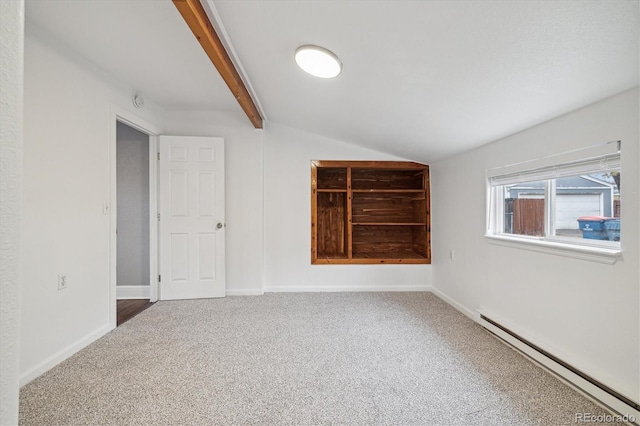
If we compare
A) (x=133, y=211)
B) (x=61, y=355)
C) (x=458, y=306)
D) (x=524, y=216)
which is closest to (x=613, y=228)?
(x=524, y=216)

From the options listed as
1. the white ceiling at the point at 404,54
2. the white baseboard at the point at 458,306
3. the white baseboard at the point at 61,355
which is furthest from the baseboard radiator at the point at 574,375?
the white baseboard at the point at 61,355

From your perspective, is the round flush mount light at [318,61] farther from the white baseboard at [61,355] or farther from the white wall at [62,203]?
the white baseboard at [61,355]

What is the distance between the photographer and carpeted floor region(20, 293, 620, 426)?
134 cm

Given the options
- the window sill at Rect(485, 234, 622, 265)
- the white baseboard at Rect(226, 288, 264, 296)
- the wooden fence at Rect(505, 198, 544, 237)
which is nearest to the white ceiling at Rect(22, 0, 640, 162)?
the wooden fence at Rect(505, 198, 544, 237)

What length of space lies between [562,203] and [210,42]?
2.62 m

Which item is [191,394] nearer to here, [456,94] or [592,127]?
[456,94]

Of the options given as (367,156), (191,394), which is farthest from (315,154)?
(191,394)

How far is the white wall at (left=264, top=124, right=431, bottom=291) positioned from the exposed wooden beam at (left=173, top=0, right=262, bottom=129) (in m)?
1.05

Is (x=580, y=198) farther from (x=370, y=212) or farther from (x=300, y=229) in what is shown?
(x=300, y=229)

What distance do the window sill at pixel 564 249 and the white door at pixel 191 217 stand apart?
296 cm

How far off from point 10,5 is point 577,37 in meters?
1.77

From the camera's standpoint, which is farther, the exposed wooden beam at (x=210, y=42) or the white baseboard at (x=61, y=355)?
the white baseboard at (x=61, y=355)

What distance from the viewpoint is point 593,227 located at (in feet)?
5.06

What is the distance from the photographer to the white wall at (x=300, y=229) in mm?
3303
